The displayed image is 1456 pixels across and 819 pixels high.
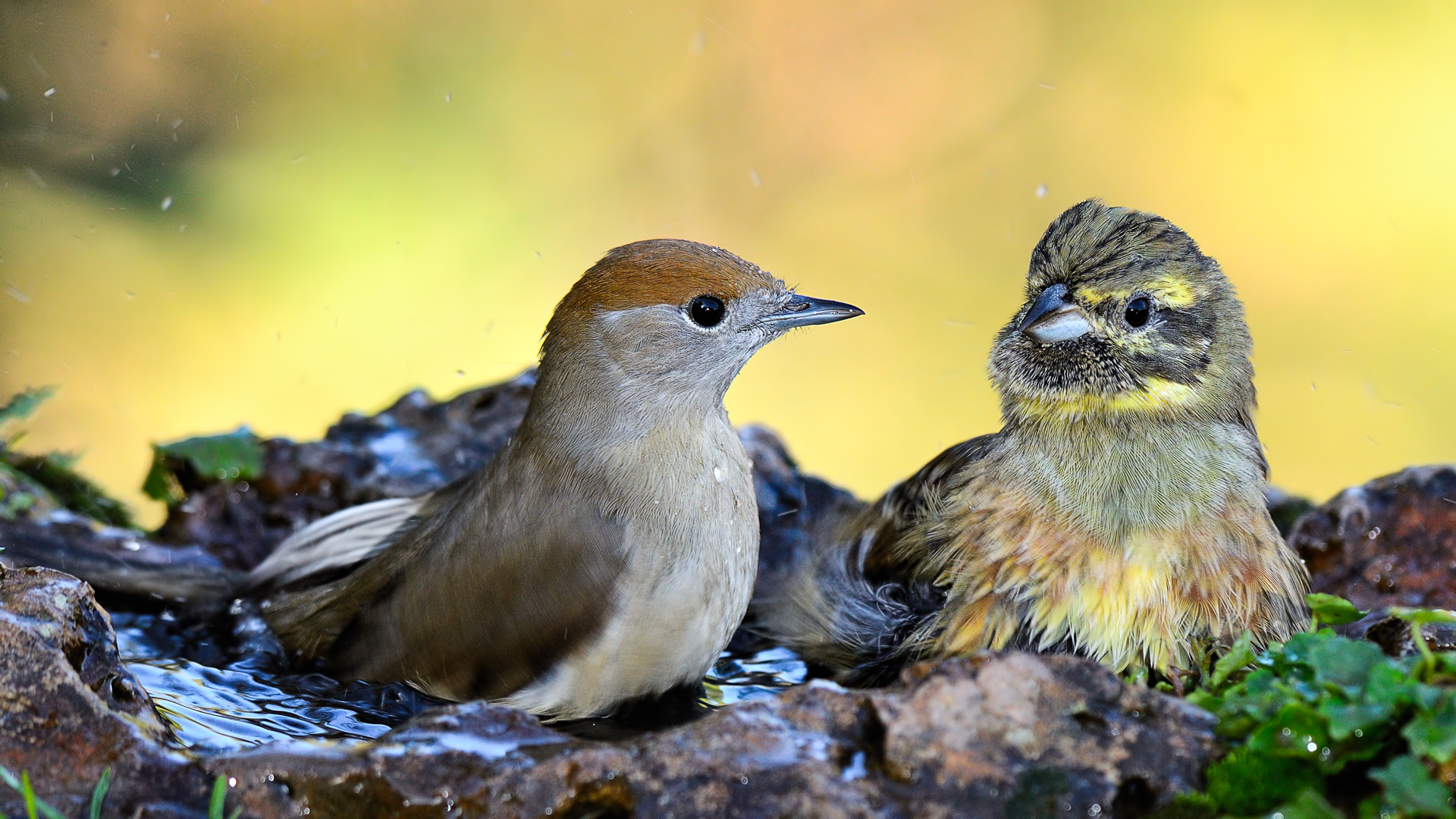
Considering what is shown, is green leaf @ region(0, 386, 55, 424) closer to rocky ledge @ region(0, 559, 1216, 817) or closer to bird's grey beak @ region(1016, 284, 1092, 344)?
rocky ledge @ region(0, 559, 1216, 817)

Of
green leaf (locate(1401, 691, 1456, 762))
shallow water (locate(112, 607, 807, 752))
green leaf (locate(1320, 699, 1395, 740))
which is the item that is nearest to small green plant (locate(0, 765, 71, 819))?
shallow water (locate(112, 607, 807, 752))

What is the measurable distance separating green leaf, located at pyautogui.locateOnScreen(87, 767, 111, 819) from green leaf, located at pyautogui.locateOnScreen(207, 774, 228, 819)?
212 millimetres

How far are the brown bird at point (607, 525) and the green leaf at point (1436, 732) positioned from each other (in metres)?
2.11

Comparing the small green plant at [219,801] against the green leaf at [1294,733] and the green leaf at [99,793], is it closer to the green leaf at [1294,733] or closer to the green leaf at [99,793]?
the green leaf at [99,793]

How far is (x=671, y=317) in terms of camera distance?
417cm

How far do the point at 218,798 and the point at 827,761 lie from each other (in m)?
1.20

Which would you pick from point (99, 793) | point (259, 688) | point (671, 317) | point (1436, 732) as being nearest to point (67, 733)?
point (99, 793)

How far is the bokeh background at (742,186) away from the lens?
930 cm

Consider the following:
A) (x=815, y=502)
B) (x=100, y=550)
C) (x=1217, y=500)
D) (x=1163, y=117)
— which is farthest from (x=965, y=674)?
(x=1163, y=117)

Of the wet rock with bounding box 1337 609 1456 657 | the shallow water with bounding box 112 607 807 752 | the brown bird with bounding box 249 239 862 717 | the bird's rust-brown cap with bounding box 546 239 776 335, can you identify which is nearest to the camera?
the wet rock with bounding box 1337 609 1456 657

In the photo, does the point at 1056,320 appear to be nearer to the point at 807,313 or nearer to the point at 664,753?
the point at 807,313

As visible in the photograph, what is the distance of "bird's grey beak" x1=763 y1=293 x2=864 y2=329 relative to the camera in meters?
4.23

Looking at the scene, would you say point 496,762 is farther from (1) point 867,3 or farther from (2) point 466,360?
(1) point 867,3

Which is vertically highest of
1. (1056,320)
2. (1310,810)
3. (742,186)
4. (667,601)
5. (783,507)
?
(742,186)
